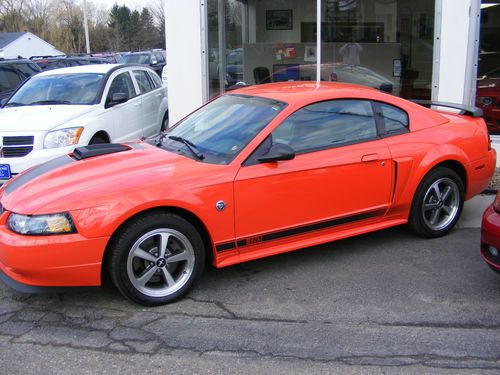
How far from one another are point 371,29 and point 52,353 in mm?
9615

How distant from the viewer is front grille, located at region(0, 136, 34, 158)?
6.52 meters

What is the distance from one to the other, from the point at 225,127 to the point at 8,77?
338 inches

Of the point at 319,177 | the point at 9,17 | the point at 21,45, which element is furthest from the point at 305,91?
the point at 9,17

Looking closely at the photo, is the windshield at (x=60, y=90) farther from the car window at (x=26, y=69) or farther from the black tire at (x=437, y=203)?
the black tire at (x=437, y=203)

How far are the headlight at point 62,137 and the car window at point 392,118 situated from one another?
3910mm

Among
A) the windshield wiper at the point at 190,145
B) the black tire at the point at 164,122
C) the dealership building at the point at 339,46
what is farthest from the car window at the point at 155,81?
the windshield wiper at the point at 190,145

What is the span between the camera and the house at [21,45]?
3888 cm

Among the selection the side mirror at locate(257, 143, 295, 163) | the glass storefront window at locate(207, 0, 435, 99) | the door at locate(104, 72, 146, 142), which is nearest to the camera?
the side mirror at locate(257, 143, 295, 163)

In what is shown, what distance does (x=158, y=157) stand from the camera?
168 inches

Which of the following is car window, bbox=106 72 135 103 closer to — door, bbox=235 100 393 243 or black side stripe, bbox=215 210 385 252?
door, bbox=235 100 393 243

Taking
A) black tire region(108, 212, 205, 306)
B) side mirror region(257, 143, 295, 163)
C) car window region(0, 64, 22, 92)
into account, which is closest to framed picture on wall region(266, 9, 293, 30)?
car window region(0, 64, 22, 92)

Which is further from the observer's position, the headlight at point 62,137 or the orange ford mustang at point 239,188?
the headlight at point 62,137

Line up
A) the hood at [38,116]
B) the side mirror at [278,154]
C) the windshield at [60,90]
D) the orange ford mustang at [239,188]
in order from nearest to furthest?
the orange ford mustang at [239,188]
the side mirror at [278,154]
the hood at [38,116]
the windshield at [60,90]

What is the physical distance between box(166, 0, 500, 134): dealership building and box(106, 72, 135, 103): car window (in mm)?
680
